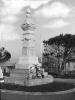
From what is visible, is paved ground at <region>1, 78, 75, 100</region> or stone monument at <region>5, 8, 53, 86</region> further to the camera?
stone monument at <region>5, 8, 53, 86</region>

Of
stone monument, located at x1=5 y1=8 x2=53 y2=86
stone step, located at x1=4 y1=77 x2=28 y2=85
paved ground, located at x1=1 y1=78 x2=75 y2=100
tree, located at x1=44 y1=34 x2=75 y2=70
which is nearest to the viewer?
paved ground, located at x1=1 y1=78 x2=75 y2=100

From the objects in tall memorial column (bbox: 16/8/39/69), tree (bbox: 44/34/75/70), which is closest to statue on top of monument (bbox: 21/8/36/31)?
tall memorial column (bbox: 16/8/39/69)

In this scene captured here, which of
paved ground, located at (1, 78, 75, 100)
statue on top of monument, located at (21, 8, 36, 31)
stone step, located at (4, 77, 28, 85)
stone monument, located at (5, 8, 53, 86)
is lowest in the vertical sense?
paved ground, located at (1, 78, 75, 100)

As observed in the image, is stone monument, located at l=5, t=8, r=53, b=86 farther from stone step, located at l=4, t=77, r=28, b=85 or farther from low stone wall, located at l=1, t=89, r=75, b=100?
low stone wall, located at l=1, t=89, r=75, b=100

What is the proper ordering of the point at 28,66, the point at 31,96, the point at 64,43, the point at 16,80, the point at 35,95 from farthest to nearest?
the point at 64,43
the point at 28,66
the point at 16,80
the point at 35,95
the point at 31,96

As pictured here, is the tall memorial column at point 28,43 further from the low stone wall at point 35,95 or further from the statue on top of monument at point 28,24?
the low stone wall at point 35,95

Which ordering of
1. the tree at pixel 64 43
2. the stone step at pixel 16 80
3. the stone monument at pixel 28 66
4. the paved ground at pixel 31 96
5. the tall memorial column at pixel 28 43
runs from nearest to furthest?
1. the paved ground at pixel 31 96
2. the stone step at pixel 16 80
3. the stone monument at pixel 28 66
4. the tall memorial column at pixel 28 43
5. the tree at pixel 64 43

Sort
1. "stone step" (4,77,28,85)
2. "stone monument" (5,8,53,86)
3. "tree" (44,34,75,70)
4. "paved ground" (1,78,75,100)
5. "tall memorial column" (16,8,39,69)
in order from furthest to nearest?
"tree" (44,34,75,70) < "tall memorial column" (16,8,39,69) < "stone monument" (5,8,53,86) < "stone step" (4,77,28,85) < "paved ground" (1,78,75,100)

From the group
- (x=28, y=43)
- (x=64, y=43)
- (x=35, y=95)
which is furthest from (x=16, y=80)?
(x=64, y=43)

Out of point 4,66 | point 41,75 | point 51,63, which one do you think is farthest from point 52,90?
point 4,66

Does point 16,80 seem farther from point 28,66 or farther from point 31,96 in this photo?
point 31,96

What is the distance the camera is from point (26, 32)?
25250 mm

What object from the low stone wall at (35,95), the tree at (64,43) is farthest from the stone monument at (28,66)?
the tree at (64,43)

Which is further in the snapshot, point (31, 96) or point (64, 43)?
point (64, 43)
